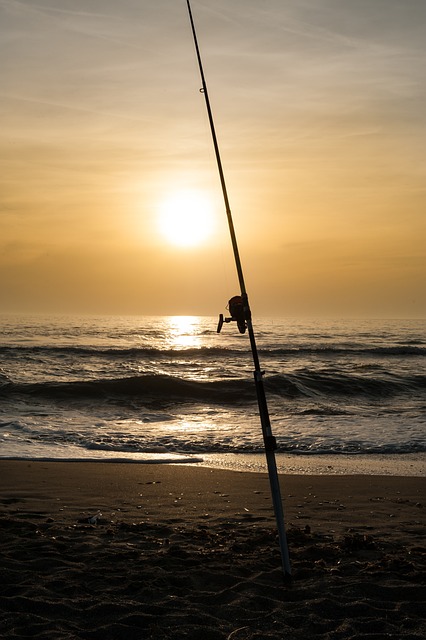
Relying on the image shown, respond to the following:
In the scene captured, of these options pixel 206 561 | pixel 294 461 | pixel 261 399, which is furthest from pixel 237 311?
pixel 294 461

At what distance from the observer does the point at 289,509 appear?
6.57m

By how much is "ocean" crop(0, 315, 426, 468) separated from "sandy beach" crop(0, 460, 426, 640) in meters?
2.51

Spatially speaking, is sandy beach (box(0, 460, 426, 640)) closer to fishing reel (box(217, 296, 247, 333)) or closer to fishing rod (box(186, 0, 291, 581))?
fishing rod (box(186, 0, 291, 581))

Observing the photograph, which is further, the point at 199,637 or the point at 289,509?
the point at 289,509

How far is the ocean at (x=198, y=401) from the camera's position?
1055 centimetres

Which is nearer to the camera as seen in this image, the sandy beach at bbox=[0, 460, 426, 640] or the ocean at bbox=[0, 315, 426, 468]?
the sandy beach at bbox=[0, 460, 426, 640]

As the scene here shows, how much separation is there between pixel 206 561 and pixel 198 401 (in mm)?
13115

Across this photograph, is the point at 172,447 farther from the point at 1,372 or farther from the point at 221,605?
the point at 1,372

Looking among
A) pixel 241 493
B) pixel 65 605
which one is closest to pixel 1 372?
pixel 241 493

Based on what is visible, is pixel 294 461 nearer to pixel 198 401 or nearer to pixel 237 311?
pixel 237 311

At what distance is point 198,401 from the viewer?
17.8 meters

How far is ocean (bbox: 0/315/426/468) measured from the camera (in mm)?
10555

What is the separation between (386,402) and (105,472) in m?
10.8

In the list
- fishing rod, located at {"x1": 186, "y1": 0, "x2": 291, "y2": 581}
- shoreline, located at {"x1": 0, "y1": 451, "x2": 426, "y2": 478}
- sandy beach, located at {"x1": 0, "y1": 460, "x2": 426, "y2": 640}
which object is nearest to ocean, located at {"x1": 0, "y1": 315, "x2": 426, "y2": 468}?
shoreline, located at {"x1": 0, "y1": 451, "x2": 426, "y2": 478}
